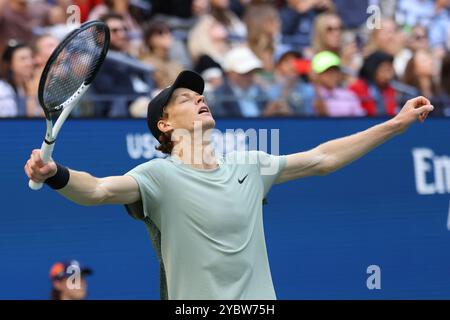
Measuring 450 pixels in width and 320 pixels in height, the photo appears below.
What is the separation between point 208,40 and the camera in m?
11.1

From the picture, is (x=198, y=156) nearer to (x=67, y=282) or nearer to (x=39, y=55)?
(x=67, y=282)

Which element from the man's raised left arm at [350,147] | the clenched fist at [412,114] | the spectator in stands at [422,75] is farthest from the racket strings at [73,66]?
the spectator in stands at [422,75]

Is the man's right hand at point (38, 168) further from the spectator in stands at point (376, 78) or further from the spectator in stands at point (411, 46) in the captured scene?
the spectator in stands at point (411, 46)

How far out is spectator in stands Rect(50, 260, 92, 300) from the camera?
28.7 feet

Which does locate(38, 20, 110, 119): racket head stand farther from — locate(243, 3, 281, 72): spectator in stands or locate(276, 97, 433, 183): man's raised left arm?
locate(243, 3, 281, 72): spectator in stands

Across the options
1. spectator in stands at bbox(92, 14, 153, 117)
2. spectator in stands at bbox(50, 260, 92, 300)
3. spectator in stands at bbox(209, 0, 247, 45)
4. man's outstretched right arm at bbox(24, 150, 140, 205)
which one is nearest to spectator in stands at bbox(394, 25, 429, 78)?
spectator in stands at bbox(209, 0, 247, 45)

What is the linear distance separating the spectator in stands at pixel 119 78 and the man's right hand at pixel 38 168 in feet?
15.6

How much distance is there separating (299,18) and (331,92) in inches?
65.7

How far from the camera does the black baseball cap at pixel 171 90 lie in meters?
5.49

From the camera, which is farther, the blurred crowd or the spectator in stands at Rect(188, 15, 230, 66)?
the spectator in stands at Rect(188, 15, 230, 66)

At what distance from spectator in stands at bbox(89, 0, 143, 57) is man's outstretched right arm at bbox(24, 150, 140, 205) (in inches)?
214
